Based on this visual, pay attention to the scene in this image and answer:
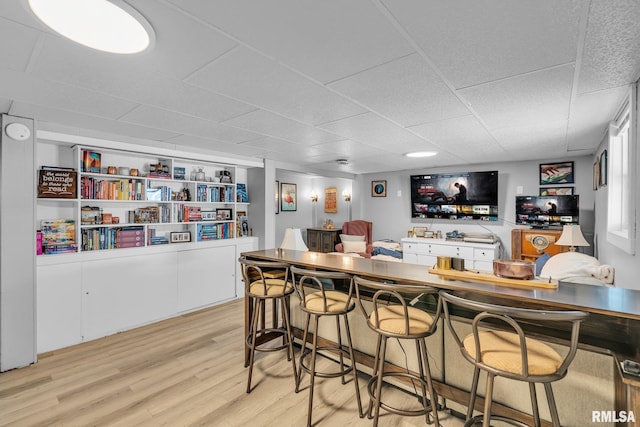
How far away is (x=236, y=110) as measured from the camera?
2453 mm

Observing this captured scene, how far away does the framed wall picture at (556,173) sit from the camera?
4.74 m

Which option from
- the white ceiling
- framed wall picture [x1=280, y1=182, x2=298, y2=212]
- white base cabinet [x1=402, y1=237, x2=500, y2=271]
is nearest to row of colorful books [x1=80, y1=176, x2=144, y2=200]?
the white ceiling

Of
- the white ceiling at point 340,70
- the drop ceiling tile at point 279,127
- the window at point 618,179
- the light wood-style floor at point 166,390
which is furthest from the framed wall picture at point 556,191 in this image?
the light wood-style floor at point 166,390

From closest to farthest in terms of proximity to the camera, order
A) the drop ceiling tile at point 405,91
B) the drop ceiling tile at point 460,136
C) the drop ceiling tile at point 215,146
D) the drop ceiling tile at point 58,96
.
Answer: the drop ceiling tile at point 405,91 → the drop ceiling tile at point 58,96 → the drop ceiling tile at point 460,136 → the drop ceiling tile at point 215,146

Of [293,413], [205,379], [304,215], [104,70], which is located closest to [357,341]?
[293,413]

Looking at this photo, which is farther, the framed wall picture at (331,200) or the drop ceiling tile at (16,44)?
the framed wall picture at (331,200)

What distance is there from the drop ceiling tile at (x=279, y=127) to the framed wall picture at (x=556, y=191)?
12.8ft

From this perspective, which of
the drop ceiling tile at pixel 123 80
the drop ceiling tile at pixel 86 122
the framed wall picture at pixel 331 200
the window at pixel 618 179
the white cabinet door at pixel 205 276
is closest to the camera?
the drop ceiling tile at pixel 123 80

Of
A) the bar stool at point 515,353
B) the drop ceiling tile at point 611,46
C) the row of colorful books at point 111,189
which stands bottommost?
the bar stool at point 515,353

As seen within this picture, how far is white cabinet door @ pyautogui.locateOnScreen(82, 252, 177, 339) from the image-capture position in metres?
3.23

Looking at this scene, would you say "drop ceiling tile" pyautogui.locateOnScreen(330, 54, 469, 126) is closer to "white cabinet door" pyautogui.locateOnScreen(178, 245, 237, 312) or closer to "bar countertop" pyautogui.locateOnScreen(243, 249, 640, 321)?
"bar countertop" pyautogui.locateOnScreen(243, 249, 640, 321)

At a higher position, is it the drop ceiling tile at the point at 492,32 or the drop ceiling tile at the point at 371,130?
the drop ceiling tile at the point at 371,130

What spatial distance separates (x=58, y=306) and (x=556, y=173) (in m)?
6.92

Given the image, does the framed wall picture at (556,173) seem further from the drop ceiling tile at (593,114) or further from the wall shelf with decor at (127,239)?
the wall shelf with decor at (127,239)
